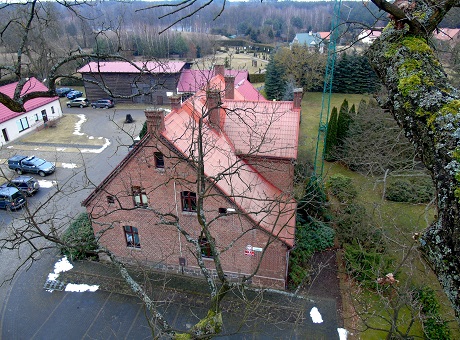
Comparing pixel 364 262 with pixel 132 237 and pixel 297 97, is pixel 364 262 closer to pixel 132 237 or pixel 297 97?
pixel 297 97

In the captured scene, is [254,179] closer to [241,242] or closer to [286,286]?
[241,242]

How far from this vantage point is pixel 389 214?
65.7 ft

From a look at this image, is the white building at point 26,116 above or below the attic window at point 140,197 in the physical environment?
below

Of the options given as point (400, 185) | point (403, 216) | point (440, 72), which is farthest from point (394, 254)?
point (440, 72)

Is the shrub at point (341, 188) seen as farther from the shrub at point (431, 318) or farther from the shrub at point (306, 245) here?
the shrub at point (431, 318)

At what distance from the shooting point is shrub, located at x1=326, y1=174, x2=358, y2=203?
2024 cm

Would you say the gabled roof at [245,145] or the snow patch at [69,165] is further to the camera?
the snow patch at [69,165]

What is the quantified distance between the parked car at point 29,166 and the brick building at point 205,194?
12459 millimetres

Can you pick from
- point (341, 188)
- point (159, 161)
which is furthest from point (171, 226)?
point (341, 188)

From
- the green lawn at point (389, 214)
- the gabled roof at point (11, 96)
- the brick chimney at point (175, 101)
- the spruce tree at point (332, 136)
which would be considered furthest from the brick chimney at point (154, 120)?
the gabled roof at point (11, 96)

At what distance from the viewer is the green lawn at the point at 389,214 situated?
42.5ft

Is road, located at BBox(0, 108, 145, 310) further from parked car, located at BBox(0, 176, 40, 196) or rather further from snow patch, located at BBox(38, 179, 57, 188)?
parked car, located at BBox(0, 176, 40, 196)

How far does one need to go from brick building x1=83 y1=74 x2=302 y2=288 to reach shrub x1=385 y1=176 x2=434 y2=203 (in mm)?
9039

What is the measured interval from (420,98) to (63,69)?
144ft
